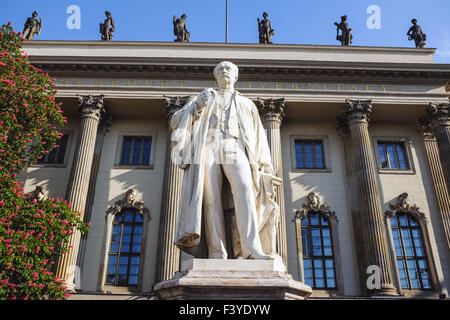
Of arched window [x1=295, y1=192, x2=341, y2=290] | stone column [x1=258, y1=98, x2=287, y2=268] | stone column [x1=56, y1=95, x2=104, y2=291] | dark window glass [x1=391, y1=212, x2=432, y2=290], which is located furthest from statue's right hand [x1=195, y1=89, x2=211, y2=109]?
dark window glass [x1=391, y1=212, x2=432, y2=290]

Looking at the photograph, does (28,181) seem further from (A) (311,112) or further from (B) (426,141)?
(B) (426,141)

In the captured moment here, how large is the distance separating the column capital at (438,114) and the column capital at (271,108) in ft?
27.4

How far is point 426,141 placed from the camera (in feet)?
73.5

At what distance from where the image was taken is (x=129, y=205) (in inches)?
816

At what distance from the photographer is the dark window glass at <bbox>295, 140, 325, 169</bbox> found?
878 inches

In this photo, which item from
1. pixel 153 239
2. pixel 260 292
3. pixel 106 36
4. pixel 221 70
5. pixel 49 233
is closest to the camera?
pixel 260 292

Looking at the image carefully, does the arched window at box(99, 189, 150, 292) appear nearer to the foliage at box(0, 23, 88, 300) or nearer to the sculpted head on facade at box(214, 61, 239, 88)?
the foliage at box(0, 23, 88, 300)

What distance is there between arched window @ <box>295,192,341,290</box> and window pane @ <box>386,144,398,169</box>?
491cm

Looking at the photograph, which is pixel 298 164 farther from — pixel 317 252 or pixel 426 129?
pixel 426 129

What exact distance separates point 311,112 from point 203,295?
19907 mm

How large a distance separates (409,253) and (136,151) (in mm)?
15755

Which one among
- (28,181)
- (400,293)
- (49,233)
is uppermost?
(28,181)

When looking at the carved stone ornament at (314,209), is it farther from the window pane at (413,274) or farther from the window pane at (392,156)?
the window pane at (392,156)

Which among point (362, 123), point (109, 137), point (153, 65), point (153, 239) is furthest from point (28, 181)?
point (362, 123)
